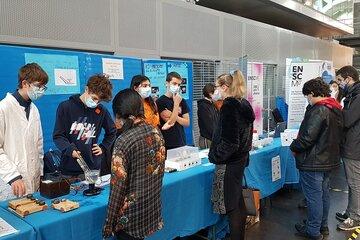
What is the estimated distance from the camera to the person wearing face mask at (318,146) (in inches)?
99.3

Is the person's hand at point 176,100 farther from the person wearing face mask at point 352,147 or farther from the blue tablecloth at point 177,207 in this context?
the person wearing face mask at point 352,147

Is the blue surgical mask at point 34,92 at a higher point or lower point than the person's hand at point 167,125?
higher

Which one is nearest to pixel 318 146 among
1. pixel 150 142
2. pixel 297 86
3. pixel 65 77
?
pixel 150 142

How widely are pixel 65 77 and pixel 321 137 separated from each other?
242 cm

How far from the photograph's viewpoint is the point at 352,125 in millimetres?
2818

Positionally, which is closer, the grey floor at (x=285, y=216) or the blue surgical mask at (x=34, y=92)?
the blue surgical mask at (x=34, y=92)

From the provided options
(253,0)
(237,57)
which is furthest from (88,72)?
(253,0)

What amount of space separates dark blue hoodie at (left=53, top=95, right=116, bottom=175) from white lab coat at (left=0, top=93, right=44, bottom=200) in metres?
0.14

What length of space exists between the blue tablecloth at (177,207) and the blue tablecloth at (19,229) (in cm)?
2

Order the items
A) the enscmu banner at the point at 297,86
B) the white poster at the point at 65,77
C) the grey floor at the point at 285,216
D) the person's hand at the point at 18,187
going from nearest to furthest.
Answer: the person's hand at the point at 18,187 → the grey floor at the point at 285,216 → the white poster at the point at 65,77 → the enscmu banner at the point at 297,86

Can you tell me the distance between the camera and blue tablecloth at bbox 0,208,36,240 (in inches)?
51.0

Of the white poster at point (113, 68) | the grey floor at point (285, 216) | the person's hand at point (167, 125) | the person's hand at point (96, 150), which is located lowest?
the grey floor at point (285, 216)

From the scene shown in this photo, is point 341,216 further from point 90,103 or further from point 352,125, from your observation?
point 90,103

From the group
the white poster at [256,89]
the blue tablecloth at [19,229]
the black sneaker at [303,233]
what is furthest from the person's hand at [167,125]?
the white poster at [256,89]
